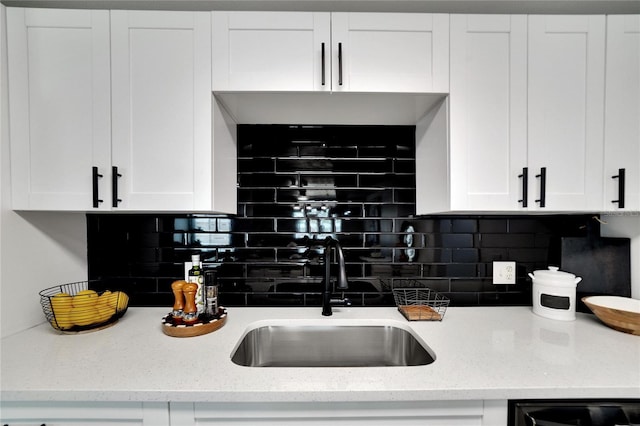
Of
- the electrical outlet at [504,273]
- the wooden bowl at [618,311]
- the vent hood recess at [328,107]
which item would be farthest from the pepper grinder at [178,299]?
the wooden bowl at [618,311]

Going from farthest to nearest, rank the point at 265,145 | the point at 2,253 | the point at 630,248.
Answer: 1. the point at 265,145
2. the point at 630,248
3. the point at 2,253

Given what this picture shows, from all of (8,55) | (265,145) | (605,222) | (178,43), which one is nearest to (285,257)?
(265,145)

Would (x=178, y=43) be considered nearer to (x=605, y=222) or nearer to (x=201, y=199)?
(x=201, y=199)

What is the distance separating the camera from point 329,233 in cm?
155

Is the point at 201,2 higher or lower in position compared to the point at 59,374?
higher

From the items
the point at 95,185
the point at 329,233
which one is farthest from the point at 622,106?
the point at 95,185

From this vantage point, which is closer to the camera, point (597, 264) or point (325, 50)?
point (325, 50)

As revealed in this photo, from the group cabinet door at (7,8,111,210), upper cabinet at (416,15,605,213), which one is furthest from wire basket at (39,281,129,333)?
upper cabinet at (416,15,605,213)

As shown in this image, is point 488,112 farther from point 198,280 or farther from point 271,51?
point 198,280

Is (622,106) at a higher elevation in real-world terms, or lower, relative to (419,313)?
higher

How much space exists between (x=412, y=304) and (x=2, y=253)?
1.84 meters

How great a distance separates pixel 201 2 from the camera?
1.22 meters

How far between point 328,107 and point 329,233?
650 millimetres

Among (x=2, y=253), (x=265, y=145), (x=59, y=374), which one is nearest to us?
(x=59, y=374)
